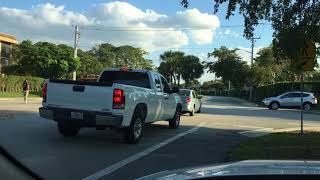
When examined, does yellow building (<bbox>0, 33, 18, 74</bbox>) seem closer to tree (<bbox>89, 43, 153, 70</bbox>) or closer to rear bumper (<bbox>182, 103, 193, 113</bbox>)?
tree (<bbox>89, 43, 153, 70</bbox>)

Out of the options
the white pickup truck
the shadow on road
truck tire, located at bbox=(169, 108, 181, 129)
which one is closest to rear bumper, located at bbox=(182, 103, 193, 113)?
truck tire, located at bbox=(169, 108, 181, 129)

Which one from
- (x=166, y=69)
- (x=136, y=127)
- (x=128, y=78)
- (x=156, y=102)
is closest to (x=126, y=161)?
(x=136, y=127)

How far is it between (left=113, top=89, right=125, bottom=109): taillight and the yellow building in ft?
278

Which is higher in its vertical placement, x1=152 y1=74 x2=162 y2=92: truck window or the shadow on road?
x1=152 y1=74 x2=162 y2=92: truck window

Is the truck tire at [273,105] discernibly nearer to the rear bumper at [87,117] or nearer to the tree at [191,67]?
the rear bumper at [87,117]

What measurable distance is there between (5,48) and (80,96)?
88.2 metres

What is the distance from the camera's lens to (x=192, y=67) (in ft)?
422

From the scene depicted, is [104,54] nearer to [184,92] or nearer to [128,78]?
[184,92]

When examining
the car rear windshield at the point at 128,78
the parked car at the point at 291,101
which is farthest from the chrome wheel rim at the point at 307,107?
the car rear windshield at the point at 128,78

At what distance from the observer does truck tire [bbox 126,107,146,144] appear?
1456 cm

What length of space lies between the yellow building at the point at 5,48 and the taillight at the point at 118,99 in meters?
84.9

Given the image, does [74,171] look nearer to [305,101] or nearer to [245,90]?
[305,101]

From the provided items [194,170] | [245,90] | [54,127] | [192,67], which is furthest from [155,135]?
[192,67]

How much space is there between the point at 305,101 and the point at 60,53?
42.1 m
